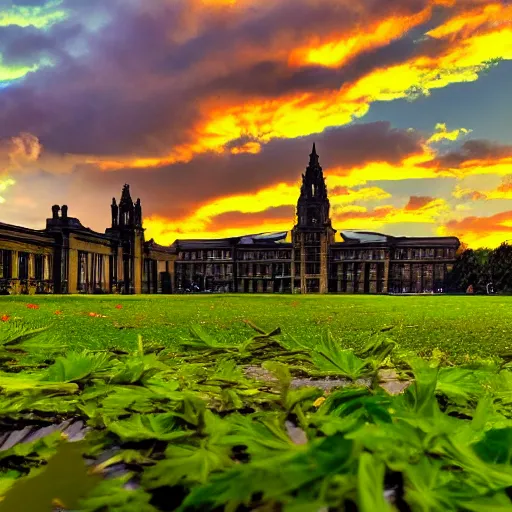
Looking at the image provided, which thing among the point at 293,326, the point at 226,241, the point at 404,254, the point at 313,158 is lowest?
the point at 293,326

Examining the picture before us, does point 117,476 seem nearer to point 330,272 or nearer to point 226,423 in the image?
point 226,423

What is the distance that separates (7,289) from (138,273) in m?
10.6

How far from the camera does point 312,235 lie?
6488 centimetres

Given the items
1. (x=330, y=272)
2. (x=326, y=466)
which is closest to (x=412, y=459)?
(x=326, y=466)

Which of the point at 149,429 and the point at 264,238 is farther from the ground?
the point at 264,238

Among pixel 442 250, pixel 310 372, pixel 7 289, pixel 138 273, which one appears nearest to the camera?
pixel 310 372

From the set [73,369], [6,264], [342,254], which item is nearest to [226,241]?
[342,254]

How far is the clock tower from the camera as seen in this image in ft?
211

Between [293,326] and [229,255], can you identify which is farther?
[229,255]

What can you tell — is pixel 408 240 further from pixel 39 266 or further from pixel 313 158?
pixel 39 266

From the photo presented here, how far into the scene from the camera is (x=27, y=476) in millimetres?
752

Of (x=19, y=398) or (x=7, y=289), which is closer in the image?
(x=19, y=398)

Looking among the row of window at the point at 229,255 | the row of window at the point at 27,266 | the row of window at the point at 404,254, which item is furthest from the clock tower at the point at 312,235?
the row of window at the point at 27,266

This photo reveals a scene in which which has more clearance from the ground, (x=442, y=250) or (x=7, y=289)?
(x=442, y=250)
